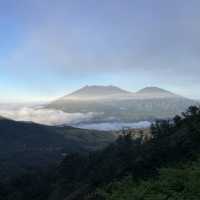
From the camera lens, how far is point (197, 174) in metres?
15.1

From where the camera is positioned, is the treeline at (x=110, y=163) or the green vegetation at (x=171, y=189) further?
the treeline at (x=110, y=163)

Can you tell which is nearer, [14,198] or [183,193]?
[183,193]

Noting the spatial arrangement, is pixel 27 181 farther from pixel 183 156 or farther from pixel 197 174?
pixel 197 174

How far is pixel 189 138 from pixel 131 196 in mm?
15986

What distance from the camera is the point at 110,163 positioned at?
5547 centimetres

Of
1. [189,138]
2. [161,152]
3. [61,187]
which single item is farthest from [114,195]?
[61,187]

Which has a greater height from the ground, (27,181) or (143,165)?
(143,165)

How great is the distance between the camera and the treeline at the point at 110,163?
2748cm

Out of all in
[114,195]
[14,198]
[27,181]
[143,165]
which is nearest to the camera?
[114,195]

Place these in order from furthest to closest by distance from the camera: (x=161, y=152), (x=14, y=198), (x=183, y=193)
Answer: (x=14, y=198), (x=161, y=152), (x=183, y=193)

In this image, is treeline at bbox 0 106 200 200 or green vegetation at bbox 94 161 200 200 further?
treeline at bbox 0 106 200 200

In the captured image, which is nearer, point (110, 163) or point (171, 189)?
point (171, 189)

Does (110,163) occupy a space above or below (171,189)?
below

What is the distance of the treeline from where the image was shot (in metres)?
27.5
